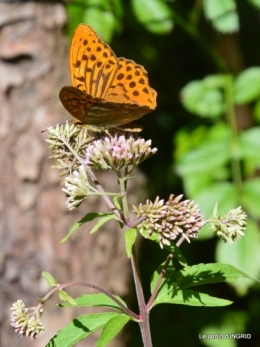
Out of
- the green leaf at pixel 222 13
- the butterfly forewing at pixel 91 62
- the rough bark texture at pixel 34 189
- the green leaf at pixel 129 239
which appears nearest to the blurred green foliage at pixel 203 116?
the green leaf at pixel 222 13

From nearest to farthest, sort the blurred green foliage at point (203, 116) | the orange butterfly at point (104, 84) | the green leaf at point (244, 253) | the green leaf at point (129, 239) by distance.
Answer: the green leaf at point (129, 239) → the orange butterfly at point (104, 84) → the green leaf at point (244, 253) → the blurred green foliage at point (203, 116)

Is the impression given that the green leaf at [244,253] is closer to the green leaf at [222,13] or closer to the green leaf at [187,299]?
the green leaf at [222,13]

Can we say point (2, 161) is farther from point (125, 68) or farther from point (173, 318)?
point (125, 68)

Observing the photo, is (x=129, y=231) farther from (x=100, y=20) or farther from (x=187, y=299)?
(x=100, y=20)

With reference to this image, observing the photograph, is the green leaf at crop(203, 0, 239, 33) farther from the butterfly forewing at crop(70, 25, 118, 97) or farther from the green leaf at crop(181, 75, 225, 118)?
the butterfly forewing at crop(70, 25, 118, 97)

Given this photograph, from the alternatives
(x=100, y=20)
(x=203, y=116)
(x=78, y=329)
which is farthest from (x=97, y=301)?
(x=203, y=116)

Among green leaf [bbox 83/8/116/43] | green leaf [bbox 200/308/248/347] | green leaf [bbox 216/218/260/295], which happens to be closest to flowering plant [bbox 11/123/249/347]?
green leaf [bbox 216/218/260/295]

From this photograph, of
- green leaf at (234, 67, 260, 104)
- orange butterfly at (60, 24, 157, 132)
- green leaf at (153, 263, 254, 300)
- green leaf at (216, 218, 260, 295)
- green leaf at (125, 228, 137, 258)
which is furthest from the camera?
green leaf at (234, 67, 260, 104)

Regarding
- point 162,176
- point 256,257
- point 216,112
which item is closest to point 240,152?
point 216,112
